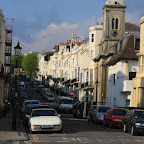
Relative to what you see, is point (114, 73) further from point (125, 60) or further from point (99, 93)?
point (99, 93)

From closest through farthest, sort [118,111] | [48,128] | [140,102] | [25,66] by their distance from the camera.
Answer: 1. [48,128]
2. [118,111]
3. [140,102]
4. [25,66]

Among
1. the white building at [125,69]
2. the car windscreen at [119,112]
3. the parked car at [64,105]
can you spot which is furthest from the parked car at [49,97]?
the car windscreen at [119,112]

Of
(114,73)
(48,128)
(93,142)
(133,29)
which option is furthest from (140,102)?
(133,29)

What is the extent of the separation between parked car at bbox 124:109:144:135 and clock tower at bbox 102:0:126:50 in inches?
1585

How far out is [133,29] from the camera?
78.2 metres

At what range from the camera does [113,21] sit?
6581 centimetres

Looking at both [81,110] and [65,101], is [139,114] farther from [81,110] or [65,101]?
[65,101]

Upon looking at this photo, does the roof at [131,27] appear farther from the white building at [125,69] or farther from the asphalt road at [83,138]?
the asphalt road at [83,138]

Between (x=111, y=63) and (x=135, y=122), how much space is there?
3564cm

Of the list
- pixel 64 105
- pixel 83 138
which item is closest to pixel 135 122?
pixel 83 138

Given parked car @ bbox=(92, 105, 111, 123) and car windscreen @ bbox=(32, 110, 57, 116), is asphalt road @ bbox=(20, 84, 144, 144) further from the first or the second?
parked car @ bbox=(92, 105, 111, 123)

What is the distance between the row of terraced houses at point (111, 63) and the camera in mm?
53531

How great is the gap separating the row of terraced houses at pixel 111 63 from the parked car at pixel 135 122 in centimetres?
1963

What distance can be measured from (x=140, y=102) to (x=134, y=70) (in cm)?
936
